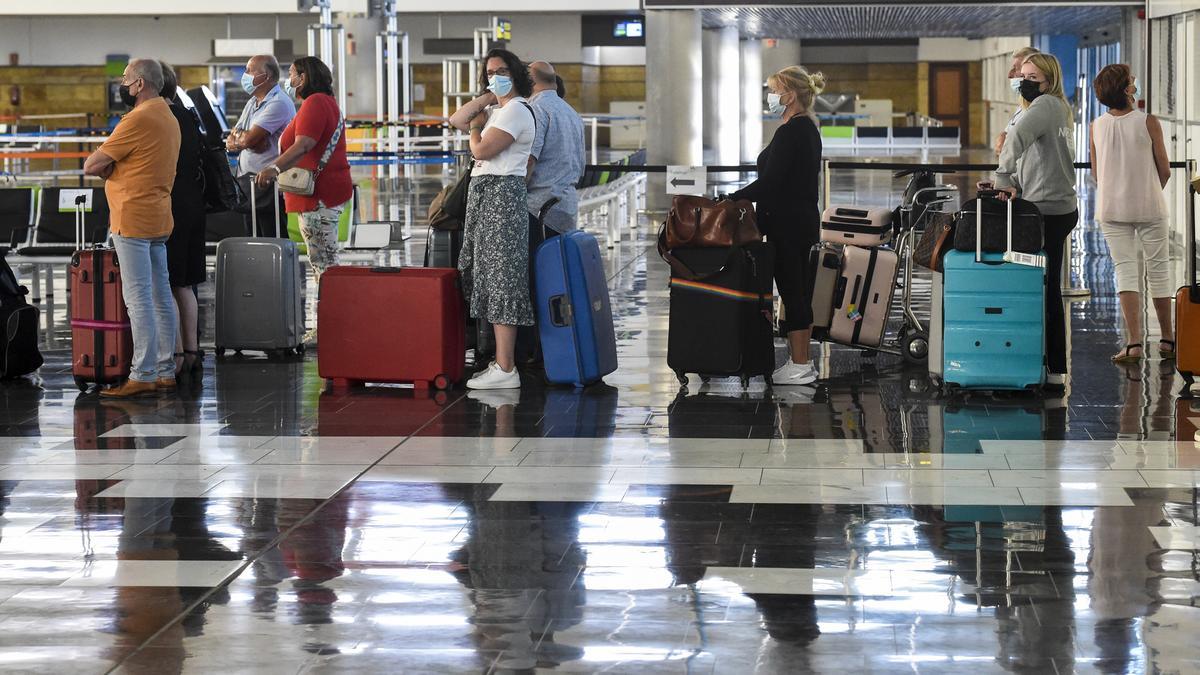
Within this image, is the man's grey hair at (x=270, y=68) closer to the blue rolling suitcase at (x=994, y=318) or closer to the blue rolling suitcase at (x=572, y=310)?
the blue rolling suitcase at (x=572, y=310)

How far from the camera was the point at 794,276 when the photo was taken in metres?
7.41

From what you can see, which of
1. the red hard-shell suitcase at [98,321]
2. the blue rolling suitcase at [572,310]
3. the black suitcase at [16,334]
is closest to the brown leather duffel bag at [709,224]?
the blue rolling suitcase at [572,310]

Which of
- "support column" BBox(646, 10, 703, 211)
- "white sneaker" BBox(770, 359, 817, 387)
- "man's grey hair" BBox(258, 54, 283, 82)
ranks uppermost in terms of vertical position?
"support column" BBox(646, 10, 703, 211)

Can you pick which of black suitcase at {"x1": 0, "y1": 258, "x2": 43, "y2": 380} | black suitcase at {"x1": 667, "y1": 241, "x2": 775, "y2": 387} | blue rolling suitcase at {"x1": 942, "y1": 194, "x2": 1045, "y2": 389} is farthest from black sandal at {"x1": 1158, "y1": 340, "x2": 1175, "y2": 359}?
black suitcase at {"x1": 0, "y1": 258, "x2": 43, "y2": 380}

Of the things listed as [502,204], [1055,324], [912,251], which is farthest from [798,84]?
[912,251]

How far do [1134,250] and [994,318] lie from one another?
1.44 metres

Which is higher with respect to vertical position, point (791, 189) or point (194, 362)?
point (791, 189)

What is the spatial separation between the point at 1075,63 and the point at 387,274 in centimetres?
3136

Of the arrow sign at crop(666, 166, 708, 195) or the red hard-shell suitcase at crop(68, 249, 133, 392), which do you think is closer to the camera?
the red hard-shell suitcase at crop(68, 249, 133, 392)

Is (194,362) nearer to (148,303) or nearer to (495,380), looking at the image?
(148,303)

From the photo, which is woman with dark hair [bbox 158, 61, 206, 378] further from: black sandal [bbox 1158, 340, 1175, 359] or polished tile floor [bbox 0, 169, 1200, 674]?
black sandal [bbox 1158, 340, 1175, 359]

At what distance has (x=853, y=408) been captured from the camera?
22.9 feet

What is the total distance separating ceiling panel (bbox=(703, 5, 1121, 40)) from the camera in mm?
19031

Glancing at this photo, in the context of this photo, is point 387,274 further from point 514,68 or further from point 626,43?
point 626,43
